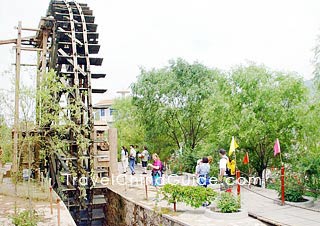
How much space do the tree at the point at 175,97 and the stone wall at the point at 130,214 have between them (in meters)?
7.00

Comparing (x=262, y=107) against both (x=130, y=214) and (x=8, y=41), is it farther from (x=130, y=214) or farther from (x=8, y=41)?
(x=8, y=41)

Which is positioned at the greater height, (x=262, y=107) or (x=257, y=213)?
(x=262, y=107)

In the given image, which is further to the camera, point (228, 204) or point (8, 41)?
point (8, 41)

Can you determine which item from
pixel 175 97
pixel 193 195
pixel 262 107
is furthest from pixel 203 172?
pixel 175 97

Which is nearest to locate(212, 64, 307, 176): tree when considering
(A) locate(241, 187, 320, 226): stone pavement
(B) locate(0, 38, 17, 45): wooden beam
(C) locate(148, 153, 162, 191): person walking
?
(A) locate(241, 187, 320, 226): stone pavement

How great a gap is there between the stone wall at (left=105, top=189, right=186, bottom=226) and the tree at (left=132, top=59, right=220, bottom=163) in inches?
276

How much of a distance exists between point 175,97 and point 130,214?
33.2 feet

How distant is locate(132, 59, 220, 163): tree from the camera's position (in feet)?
68.0

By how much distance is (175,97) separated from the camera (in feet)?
69.2

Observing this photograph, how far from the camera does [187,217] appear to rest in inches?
363

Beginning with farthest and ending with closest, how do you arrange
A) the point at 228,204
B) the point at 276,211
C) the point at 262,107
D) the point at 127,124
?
the point at 127,124, the point at 262,107, the point at 276,211, the point at 228,204

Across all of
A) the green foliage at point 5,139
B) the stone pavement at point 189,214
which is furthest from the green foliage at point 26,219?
the stone pavement at point 189,214

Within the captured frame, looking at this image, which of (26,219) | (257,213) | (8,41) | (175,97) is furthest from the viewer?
(175,97)

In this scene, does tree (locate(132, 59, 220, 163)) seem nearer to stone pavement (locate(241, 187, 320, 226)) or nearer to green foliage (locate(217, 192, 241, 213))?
stone pavement (locate(241, 187, 320, 226))
